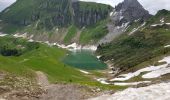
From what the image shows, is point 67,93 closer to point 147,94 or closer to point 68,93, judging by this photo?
point 68,93

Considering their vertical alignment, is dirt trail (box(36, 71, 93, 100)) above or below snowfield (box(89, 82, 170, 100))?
below

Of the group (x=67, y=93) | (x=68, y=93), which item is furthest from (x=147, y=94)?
(x=67, y=93)

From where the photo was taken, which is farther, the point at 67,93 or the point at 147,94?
the point at 67,93

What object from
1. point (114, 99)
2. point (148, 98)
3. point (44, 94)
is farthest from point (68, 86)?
point (148, 98)

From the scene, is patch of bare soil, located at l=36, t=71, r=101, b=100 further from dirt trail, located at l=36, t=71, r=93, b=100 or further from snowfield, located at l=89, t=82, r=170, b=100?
snowfield, located at l=89, t=82, r=170, b=100

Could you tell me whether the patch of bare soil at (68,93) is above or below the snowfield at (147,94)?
below

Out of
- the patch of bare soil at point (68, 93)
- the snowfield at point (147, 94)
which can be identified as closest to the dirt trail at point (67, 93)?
the patch of bare soil at point (68, 93)

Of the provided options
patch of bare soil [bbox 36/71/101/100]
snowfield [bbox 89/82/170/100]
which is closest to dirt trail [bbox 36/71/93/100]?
patch of bare soil [bbox 36/71/101/100]

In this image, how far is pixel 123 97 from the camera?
3850 centimetres

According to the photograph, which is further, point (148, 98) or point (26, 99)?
point (26, 99)

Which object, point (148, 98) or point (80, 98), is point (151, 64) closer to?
point (80, 98)

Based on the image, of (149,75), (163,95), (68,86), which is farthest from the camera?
(149,75)

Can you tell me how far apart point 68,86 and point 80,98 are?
600 centimetres

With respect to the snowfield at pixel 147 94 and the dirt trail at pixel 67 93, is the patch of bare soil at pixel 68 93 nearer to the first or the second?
the dirt trail at pixel 67 93
